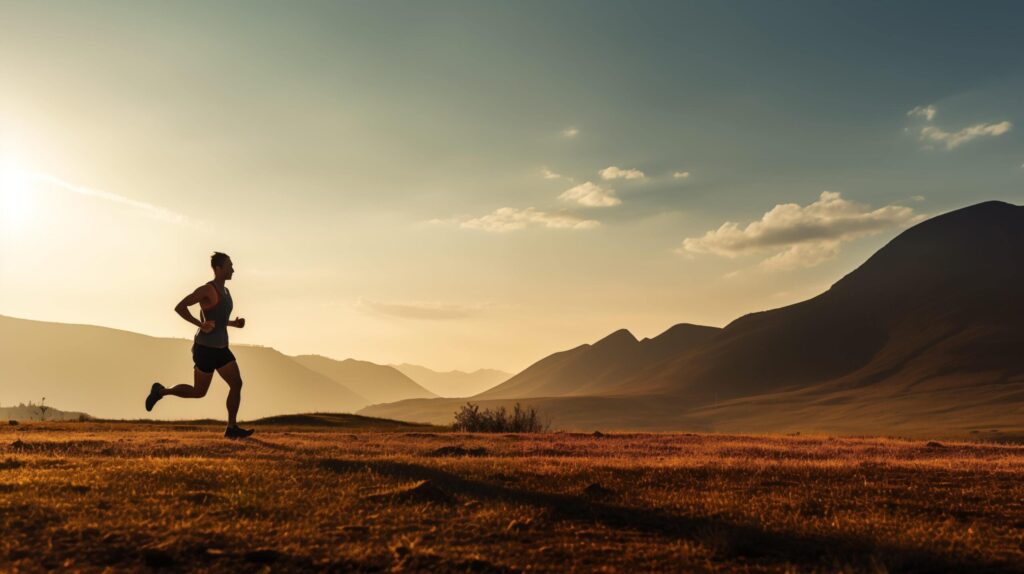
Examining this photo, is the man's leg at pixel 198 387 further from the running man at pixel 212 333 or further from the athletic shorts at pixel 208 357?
the athletic shorts at pixel 208 357

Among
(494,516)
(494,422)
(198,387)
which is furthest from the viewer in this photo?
(494,422)

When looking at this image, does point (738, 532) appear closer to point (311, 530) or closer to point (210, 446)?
point (311, 530)

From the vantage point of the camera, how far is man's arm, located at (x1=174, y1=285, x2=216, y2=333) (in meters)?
13.0

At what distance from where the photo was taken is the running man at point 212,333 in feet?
44.1

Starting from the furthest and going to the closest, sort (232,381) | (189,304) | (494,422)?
(494,422)
(232,381)
(189,304)

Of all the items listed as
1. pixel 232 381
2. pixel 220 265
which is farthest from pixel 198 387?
pixel 220 265

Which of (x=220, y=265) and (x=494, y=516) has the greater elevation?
(x=220, y=265)

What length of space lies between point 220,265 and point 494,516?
9910 millimetres

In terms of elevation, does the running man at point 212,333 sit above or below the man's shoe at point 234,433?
above

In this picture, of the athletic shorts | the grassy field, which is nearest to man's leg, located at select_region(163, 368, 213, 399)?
the athletic shorts

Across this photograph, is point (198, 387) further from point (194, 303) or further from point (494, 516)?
point (494, 516)

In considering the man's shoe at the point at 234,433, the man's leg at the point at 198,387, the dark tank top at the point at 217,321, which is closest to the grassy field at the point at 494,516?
the man's leg at the point at 198,387

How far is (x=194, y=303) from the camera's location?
13.3 meters

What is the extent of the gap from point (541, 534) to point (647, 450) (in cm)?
1051
